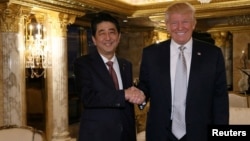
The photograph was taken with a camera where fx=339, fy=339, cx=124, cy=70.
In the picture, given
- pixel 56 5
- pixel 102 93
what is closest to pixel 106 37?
pixel 102 93

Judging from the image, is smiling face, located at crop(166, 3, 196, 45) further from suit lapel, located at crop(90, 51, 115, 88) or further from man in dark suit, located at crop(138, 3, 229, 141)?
suit lapel, located at crop(90, 51, 115, 88)

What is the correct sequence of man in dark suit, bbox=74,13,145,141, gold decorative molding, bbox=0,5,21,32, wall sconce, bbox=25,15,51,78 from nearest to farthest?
man in dark suit, bbox=74,13,145,141, gold decorative molding, bbox=0,5,21,32, wall sconce, bbox=25,15,51,78

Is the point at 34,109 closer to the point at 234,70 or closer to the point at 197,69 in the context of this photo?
the point at 197,69

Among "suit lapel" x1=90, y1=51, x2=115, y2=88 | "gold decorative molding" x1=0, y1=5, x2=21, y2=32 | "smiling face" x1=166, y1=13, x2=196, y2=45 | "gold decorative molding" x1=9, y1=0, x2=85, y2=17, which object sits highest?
"gold decorative molding" x1=9, y1=0, x2=85, y2=17

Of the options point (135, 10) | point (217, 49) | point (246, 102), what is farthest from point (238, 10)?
point (217, 49)

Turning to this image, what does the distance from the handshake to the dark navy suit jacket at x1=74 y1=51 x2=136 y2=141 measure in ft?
0.12

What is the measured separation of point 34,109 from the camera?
6.89 metres

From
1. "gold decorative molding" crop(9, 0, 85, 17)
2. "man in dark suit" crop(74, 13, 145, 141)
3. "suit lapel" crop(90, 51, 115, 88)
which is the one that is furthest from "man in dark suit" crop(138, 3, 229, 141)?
"gold decorative molding" crop(9, 0, 85, 17)

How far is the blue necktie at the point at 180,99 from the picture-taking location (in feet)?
6.58

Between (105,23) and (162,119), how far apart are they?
0.73 metres

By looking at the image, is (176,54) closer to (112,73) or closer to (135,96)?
(135,96)

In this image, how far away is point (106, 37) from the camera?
2215mm

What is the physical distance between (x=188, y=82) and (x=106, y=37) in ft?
2.00

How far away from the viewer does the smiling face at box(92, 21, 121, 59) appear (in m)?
2.22
